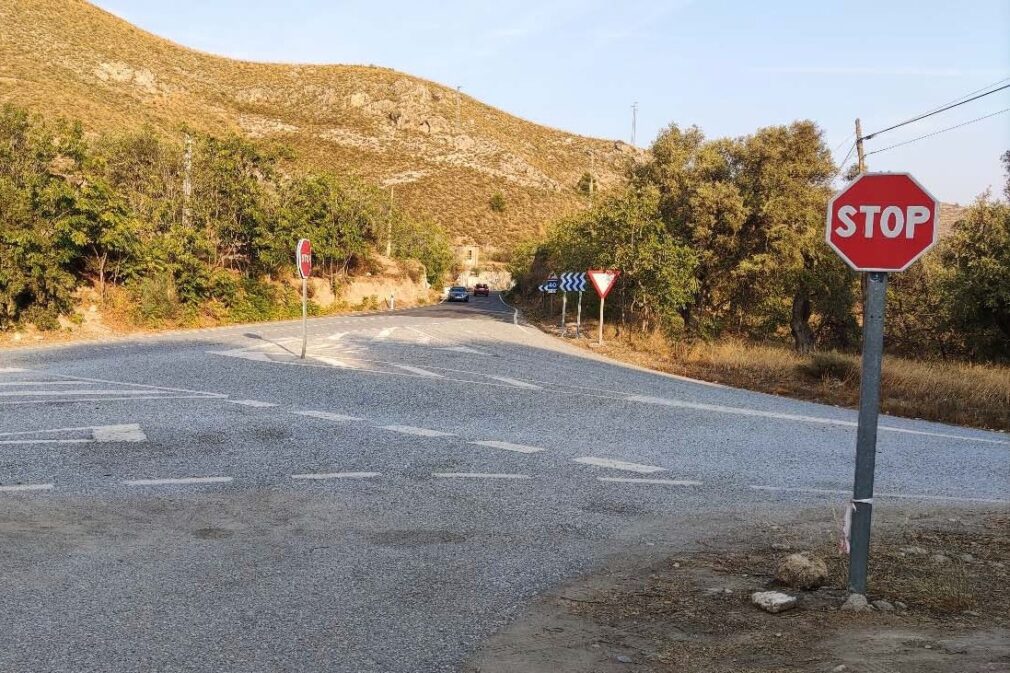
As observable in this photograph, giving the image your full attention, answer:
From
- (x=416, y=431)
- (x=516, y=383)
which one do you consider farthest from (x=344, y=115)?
(x=416, y=431)

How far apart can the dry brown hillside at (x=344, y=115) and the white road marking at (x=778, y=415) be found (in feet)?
181

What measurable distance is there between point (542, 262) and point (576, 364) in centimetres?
4296

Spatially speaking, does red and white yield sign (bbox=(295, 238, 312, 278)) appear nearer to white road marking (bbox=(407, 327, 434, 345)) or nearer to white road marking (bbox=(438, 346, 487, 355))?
white road marking (bbox=(438, 346, 487, 355))

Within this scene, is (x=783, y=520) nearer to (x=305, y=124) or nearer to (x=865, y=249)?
(x=865, y=249)

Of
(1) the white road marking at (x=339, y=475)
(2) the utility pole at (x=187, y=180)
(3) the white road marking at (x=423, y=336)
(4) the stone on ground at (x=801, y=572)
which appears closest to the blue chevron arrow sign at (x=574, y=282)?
(3) the white road marking at (x=423, y=336)

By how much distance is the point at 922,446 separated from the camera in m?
10.8

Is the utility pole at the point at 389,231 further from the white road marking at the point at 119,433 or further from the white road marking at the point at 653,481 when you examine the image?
the white road marking at the point at 653,481

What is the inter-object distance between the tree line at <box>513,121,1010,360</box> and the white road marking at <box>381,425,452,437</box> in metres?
18.9

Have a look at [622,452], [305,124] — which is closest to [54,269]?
[622,452]

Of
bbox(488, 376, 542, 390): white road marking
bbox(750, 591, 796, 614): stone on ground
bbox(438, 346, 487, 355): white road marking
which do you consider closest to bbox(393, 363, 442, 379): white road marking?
bbox(488, 376, 542, 390): white road marking

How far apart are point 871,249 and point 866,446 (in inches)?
46.2

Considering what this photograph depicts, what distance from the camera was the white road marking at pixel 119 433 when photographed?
8.77 meters

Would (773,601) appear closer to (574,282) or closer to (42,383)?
(42,383)

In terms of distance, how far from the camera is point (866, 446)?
442 centimetres
